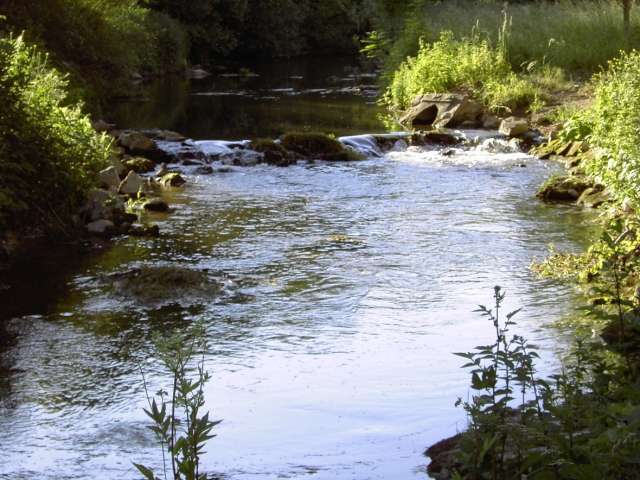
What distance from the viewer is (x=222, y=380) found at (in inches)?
314

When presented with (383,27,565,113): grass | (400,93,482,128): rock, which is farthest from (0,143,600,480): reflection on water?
(383,27,565,113): grass

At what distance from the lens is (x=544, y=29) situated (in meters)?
28.1

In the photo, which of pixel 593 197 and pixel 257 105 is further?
pixel 257 105

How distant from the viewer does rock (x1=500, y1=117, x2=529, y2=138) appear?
21.6m

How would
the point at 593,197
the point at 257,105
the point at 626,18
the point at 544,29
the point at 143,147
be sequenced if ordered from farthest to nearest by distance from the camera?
the point at 257,105 < the point at 544,29 < the point at 626,18 < the point at 143,147 < the point at 593,197

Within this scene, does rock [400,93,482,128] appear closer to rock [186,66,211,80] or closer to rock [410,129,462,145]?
rock [410,129,462,145]

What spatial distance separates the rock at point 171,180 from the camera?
1714 cm

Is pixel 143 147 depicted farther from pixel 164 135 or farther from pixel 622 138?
pixel 622 138

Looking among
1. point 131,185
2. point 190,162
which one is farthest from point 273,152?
point 131,185

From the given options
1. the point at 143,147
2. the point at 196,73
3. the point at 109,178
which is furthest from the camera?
the point at 196,73

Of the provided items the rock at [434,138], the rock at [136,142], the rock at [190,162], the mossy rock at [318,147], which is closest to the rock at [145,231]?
the rock at [190,162]

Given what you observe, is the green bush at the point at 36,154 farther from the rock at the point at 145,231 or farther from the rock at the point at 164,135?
the rock at the point at 164,135

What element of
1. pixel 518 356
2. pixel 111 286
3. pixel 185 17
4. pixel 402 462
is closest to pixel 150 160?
pixel 111 286

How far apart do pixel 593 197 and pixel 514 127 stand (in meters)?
6.76
